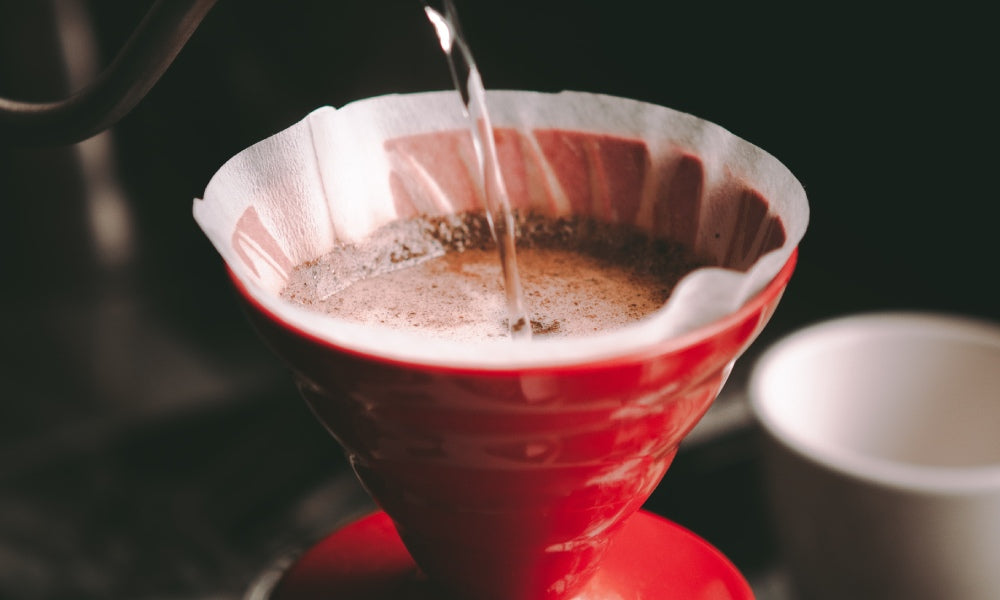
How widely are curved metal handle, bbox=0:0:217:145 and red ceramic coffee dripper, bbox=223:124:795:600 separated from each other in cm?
14

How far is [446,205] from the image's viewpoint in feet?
2.16

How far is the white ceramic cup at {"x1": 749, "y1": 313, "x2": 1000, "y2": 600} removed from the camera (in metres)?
0.64

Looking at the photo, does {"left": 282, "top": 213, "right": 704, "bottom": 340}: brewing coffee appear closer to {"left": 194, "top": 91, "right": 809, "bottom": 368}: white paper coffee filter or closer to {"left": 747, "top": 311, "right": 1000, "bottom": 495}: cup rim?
{"left": 194, "top": 91, "right": 809, "bottom": 368}: white paper coffee filter

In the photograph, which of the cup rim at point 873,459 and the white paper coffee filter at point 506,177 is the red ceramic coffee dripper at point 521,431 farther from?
the cup rim at point 873,459

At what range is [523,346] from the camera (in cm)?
42

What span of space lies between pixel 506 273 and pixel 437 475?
14 centimetres

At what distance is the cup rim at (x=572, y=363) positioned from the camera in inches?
16.5

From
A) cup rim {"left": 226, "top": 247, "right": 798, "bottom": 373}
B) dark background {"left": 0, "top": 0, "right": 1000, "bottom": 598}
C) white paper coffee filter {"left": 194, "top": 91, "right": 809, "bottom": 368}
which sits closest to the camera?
cup rim {"left": 226, "top": 247, "right": 798, "bottom": 373}

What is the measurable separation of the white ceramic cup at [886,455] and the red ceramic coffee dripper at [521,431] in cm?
20

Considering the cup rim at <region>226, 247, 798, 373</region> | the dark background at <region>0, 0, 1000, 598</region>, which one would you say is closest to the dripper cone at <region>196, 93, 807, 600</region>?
the cup rim at <region>226, 247, 798, 373</region>

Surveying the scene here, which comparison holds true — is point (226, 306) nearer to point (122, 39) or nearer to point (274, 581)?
point (122, 39)

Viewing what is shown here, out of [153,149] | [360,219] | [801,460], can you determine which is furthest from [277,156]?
[153,149]

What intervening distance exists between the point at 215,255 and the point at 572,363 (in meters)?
1.26

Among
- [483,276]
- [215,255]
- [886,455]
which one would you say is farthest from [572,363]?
[215,255]
